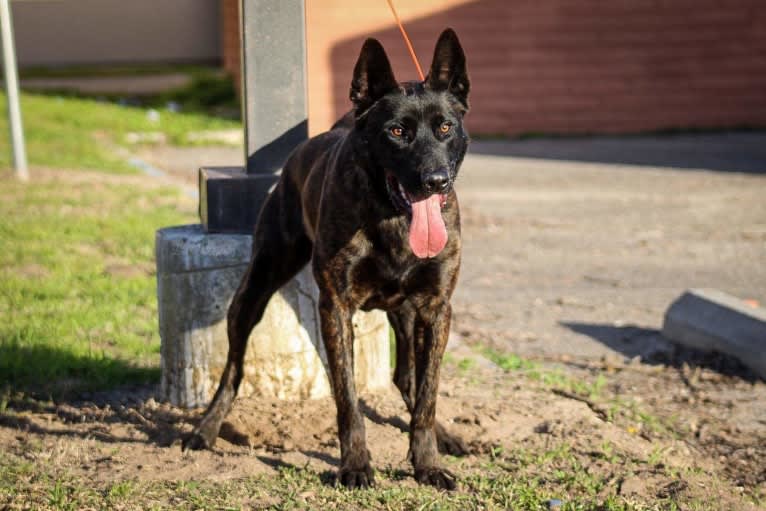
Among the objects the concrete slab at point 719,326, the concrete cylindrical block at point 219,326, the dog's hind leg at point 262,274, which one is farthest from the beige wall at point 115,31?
the dog's hind leg at point 262,274

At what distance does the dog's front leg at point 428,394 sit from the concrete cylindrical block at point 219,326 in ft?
2.95

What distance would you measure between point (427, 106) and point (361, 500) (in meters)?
1.49

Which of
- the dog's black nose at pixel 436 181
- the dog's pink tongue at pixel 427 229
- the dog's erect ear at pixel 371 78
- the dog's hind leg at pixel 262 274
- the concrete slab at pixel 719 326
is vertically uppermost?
the dog's erect ear at pixel 371 78

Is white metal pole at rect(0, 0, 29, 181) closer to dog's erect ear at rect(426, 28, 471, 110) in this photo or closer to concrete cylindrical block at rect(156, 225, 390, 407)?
concrete cylindrical block at rect(156, 225, 390, 407)

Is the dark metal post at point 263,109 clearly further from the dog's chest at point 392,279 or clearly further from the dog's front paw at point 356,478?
the dog's front paw at point 356,478

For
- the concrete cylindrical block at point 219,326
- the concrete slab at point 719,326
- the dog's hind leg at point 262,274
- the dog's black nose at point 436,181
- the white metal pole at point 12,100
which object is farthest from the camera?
the white metal pole at point 12,100

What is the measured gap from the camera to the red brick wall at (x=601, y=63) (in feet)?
61.6

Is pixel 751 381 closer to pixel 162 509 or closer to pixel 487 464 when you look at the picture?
pixel 487 464

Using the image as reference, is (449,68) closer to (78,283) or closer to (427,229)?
(427,229)

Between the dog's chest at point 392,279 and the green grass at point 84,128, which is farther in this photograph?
the green grass at point 84,128

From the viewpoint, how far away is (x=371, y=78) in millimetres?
4270

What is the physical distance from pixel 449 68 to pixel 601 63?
15406 millimetres

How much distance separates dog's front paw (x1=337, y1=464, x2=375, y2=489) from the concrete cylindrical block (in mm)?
1090

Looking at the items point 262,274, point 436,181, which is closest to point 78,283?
point 262,274
